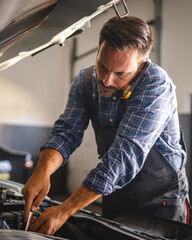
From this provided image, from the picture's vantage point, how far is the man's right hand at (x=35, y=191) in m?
0.84

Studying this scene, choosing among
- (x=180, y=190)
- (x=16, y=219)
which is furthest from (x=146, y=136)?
(x=16, y=219)

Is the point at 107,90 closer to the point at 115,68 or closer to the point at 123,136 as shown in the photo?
the point at 115,68

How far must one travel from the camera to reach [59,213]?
754 mm

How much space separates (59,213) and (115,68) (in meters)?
0.54

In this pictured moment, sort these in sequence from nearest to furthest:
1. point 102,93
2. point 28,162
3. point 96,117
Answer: point 102,93, point 96,117, point 28,162

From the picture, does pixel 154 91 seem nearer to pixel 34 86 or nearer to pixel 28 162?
pixel 28 162

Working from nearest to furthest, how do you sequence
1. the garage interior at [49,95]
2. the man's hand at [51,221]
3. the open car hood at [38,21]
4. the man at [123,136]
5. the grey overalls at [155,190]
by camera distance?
1. the open car hood at [38,21]
2. the man's hand at [51,221]
3. the man at [123,136]
4. the grey overalls at [155,190]
5. the garage interior at [49,95]

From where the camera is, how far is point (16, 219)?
869mm

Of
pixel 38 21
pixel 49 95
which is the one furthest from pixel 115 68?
pixel 49 95

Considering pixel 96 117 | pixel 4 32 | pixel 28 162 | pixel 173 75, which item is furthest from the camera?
pixel 28 162

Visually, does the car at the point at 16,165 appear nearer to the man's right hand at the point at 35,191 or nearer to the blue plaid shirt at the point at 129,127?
the blue plaid shirt at the point at 129,127

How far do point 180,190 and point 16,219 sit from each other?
70cm

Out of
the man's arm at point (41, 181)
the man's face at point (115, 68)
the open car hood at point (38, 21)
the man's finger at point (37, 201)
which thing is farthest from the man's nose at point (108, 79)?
the man's finger at point (37, 201)

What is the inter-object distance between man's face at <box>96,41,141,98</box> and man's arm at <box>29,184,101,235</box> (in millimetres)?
411
